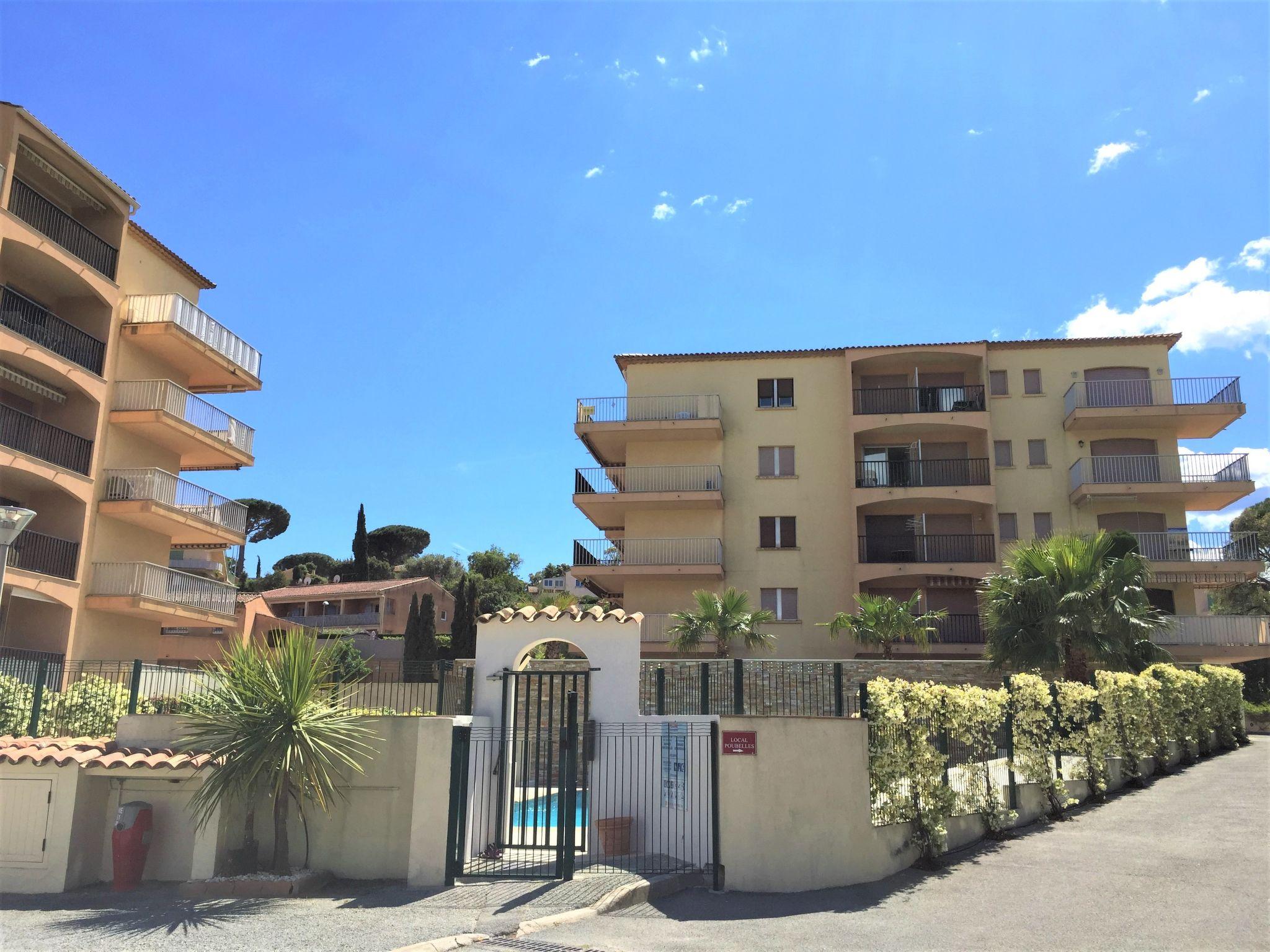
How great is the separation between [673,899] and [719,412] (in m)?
26.6

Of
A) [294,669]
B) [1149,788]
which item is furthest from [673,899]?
[1149,788]

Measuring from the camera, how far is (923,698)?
1234 centimetres

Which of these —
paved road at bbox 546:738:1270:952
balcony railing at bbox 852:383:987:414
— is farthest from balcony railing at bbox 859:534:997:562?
paved road at bbox 546:738:1270:952

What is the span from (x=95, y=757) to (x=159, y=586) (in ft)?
52.1

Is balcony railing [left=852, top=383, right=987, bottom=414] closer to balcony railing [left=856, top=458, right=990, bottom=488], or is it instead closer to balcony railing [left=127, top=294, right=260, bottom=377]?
balcony railing [left=856, top=458, right=990, bottom=488]

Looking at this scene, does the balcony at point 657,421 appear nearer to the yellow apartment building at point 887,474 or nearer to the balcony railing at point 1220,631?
the yellow apartment building at point 887,474

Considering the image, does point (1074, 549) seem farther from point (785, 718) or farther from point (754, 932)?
point (754, 932)

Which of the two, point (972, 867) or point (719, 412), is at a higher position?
point (719, 412)

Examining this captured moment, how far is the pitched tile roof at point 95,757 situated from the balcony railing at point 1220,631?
29787mm

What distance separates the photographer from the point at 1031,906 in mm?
10133

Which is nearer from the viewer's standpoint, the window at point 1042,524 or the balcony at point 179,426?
the balcony at point 179,426

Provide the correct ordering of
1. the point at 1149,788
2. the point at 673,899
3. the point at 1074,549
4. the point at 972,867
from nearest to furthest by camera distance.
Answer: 1. the point at 673,899
2. the point at 972,867
3. the point at 1149,788
4. the point at 1074,549

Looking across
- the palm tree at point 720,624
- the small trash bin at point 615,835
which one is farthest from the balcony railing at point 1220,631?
the small trash bin at point 615,835

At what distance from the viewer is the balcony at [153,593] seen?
25.6m
